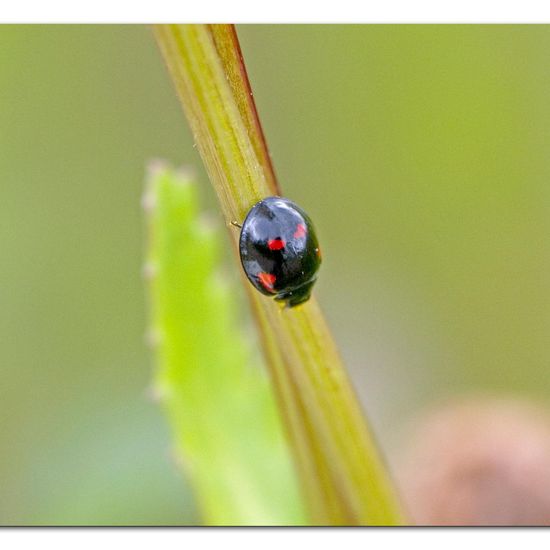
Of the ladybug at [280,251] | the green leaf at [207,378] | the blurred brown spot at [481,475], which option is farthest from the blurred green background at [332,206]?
the ladybug at [280,251]

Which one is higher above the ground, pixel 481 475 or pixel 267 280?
pixel 267 280

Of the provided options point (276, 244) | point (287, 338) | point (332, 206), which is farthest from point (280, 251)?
point (332, 206)

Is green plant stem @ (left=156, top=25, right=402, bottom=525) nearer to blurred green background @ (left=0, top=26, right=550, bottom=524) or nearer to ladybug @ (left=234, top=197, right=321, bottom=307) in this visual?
ladybug @ (left=234, top=197, right=321, bottom=307)

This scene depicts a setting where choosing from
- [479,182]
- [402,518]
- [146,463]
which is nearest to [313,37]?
[479,182]

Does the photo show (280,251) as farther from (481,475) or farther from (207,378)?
(481,475)

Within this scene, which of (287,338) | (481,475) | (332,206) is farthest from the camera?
(332,206)

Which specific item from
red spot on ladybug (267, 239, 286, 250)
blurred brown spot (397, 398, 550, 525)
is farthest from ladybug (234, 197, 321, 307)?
blurred brown spot (397, 398, 550, 525)
